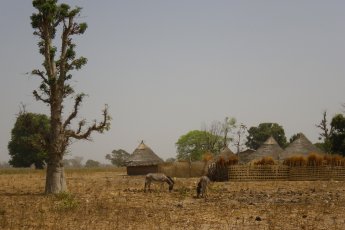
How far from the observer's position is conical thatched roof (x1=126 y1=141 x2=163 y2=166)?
161 ft

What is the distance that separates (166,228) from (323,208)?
590 cm

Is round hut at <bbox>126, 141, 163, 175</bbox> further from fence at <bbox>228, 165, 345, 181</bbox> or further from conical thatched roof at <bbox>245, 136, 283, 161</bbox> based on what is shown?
fence at <bbox>228, 165, 345, 181</bbox>

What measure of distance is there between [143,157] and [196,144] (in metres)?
38.6

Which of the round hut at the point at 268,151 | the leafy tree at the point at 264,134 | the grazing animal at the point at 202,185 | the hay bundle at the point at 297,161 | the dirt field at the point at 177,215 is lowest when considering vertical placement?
the dirt field at the point at 177,215

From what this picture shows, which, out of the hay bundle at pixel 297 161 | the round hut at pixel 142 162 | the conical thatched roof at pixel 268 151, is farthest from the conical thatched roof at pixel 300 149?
the round hut at pixel 142 162

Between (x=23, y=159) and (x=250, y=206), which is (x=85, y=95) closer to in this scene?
(x=250, y=206)

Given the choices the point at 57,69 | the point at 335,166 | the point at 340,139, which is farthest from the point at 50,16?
the point at 340,139

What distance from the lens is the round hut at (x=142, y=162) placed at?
4897 cm

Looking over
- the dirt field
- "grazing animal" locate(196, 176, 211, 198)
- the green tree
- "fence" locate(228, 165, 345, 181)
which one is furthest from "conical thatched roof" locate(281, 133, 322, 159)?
the green tree

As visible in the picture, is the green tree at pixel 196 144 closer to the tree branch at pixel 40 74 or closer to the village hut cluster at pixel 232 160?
the village hut cluster at pixel 232 160

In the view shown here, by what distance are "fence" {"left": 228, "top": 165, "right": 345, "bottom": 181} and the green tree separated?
4569 cm

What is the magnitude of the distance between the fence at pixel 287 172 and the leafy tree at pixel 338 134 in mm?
8426

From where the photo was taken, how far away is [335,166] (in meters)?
34.3

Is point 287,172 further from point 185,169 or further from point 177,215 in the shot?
point 177,215
